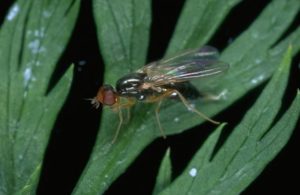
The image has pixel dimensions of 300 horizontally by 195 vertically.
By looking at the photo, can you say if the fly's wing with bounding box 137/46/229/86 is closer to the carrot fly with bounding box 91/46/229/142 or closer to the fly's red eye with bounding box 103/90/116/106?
the carrot fly with bounding box 91/46/229/142

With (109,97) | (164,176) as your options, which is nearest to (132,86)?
(109,97)

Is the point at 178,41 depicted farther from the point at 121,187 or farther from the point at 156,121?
the point at 121,187

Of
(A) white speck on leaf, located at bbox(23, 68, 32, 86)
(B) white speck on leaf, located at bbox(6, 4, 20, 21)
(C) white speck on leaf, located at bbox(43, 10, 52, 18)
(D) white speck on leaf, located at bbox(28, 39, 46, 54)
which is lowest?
(A) white speck on leaf, located at bbox(23, 68, 32, 86)

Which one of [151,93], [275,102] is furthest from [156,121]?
[275,102]

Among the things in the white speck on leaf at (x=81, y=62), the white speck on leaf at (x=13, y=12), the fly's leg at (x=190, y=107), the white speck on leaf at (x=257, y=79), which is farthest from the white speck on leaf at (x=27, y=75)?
the white speck on leaf at (x=257, y=79)

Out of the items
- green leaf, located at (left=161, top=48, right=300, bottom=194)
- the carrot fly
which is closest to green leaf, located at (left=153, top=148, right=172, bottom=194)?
green leaf, located at (left=161, top=48, right=300, bottom=194)

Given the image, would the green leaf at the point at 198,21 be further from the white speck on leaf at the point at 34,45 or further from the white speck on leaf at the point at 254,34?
the white speck on leaf at the point at 34,45

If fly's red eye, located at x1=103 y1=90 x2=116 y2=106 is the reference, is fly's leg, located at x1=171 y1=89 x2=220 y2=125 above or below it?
below
